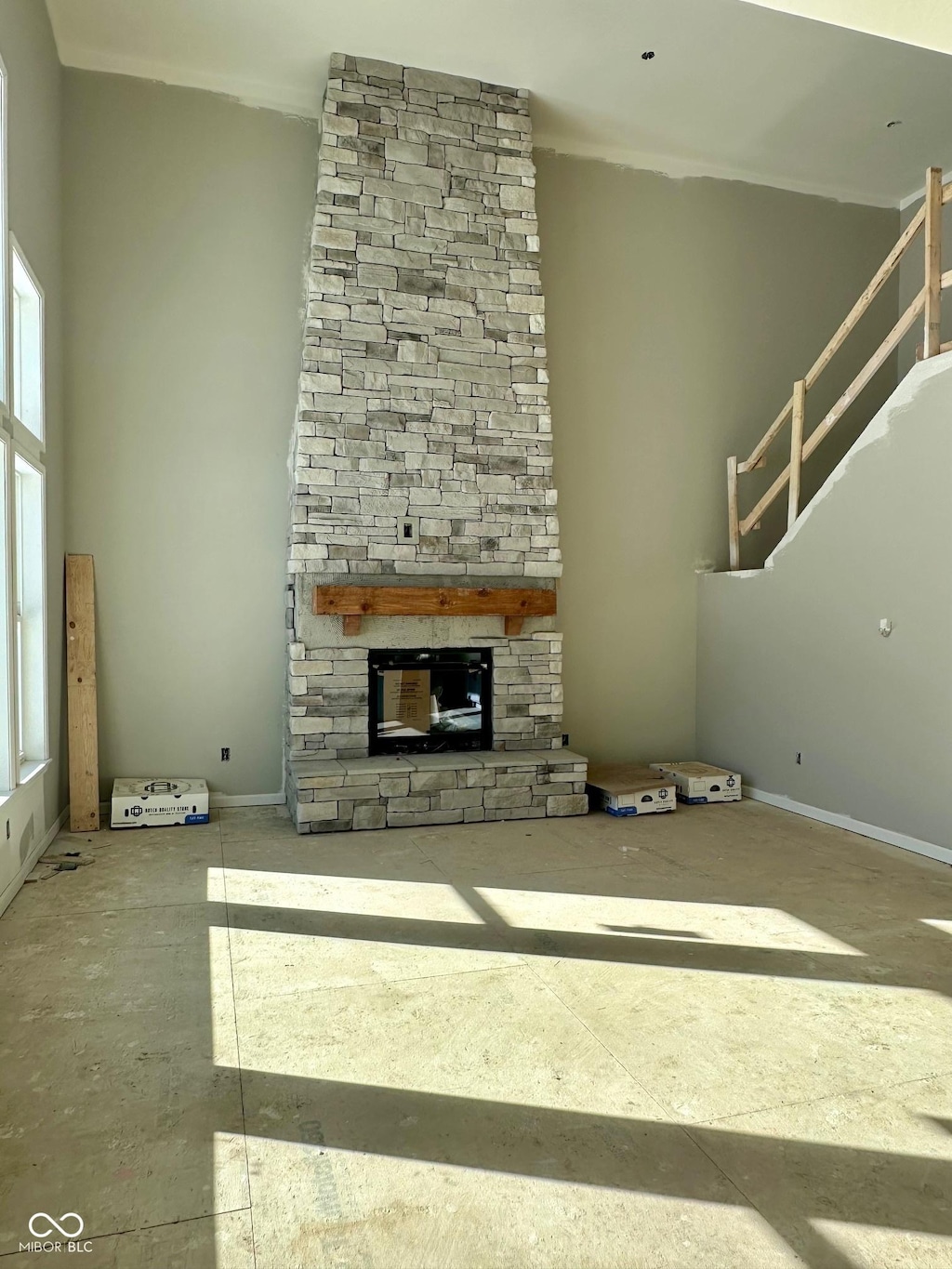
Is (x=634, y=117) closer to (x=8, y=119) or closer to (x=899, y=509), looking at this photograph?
(x=899, y=509)

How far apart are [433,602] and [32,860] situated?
2.56 metres

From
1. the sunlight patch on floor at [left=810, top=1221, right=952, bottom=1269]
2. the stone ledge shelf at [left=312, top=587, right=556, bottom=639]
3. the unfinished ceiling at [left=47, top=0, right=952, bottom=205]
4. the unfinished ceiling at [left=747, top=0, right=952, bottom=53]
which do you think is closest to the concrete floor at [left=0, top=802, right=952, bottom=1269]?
the sunlight patch on floor at [left=810, top=1221, right=952, bottom=1269]

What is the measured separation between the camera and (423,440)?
18.3ft

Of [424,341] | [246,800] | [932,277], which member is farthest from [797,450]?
[246,800]

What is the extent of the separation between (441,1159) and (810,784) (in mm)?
4060

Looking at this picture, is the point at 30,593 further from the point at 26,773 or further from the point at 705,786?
the point at 705,786

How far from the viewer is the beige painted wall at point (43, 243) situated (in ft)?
13.0

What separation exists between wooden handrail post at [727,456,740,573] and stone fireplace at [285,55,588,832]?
4.73 feet

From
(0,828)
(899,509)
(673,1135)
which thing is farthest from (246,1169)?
(899,509)

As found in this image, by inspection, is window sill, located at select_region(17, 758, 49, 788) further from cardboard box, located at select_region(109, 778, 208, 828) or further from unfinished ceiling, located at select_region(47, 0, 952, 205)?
unfinished ceiling, located at select_region(47, 0, 952, 205)

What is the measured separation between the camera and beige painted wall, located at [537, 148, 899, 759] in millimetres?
6410

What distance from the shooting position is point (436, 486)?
5.59m

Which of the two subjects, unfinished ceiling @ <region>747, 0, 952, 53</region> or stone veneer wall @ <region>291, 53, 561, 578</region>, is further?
stone veneer wall @ <region>291, 53, 561, 578</region>

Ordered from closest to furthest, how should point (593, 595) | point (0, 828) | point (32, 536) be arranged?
point (0, 828)
point (32, 536)
point (593, 595)
